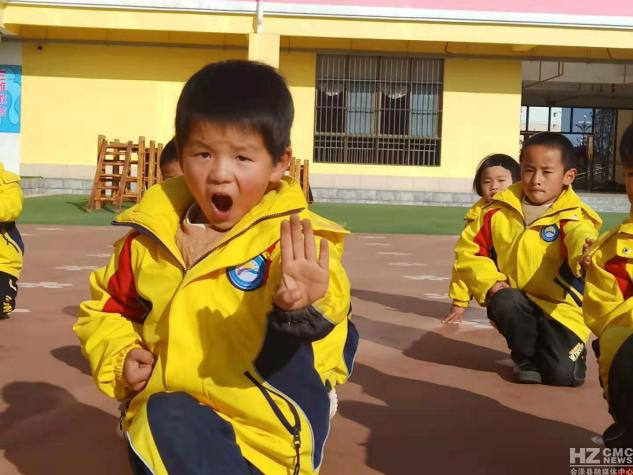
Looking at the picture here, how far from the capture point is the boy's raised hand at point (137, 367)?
6.91 ft

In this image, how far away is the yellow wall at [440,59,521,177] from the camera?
17.6 metres

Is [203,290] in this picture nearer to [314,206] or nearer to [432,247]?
[432,247]

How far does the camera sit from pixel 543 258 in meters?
4.06

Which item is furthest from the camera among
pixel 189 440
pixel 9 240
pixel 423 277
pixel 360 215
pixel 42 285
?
pixel 360 215

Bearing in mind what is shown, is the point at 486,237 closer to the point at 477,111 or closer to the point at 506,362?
the point at 506,362

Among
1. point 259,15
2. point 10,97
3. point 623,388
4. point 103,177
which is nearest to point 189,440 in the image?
point 623,388

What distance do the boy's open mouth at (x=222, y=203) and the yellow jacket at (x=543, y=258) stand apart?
204cm

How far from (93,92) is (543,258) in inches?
578

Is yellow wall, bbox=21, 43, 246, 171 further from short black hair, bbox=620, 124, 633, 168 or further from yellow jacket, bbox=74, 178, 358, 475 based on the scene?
yellow jacket, bbox=74, 178, 358, 475

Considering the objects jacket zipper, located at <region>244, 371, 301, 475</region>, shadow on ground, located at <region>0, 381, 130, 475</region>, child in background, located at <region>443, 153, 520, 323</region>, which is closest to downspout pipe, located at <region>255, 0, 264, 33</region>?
child in background, located at <region>443, 153, 520, 323</region>

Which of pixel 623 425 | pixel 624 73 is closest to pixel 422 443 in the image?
pixel 623 425

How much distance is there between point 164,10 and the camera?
16250mm

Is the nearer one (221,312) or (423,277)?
(221,312)

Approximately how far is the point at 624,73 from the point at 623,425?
61.7 feet
